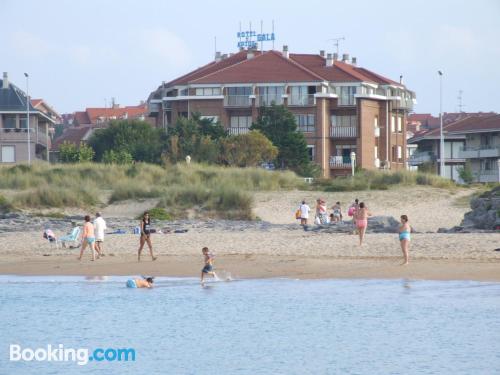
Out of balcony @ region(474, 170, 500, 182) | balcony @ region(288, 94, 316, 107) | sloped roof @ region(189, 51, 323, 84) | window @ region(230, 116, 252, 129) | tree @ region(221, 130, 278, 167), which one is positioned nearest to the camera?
tree @ region(221, 130, 278, 167)

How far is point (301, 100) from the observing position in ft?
270

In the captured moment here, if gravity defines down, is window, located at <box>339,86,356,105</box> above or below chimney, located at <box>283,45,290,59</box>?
below

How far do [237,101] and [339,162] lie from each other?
843cm

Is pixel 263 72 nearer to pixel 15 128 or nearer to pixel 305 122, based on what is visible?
pixel 305 122

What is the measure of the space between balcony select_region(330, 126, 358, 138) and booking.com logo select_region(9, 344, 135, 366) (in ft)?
200

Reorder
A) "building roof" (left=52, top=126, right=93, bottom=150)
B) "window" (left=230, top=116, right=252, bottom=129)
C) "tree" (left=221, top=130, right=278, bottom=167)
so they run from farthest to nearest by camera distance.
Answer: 1. "building roof" (left=52, top=126, right=93, bottom=150)
2. "window" (left=230, top=116, right=252, bottom=129)
3. "tree" (left=221, top=130, right=278, bottom=167)

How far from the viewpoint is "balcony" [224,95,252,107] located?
82375 millimetres

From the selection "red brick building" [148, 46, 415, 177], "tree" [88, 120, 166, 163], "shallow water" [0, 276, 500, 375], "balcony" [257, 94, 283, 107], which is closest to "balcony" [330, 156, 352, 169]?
"red brick building" [148, 46, 415, 177]

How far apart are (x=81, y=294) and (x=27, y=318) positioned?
244 cm

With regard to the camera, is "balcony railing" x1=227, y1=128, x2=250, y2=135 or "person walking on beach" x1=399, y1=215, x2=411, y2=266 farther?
"balcony railing" x1=227, y1=128, x2=250, y2=135

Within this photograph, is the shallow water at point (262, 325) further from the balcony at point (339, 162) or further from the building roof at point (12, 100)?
the building roof at point (12, 100)

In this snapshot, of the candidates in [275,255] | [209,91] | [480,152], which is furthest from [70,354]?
[480,152]

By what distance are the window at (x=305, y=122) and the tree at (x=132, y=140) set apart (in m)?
10.2

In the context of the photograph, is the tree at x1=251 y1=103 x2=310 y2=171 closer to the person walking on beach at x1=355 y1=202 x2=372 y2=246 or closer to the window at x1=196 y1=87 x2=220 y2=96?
the window at x1=196 y1=87 x2=220 y2=96
